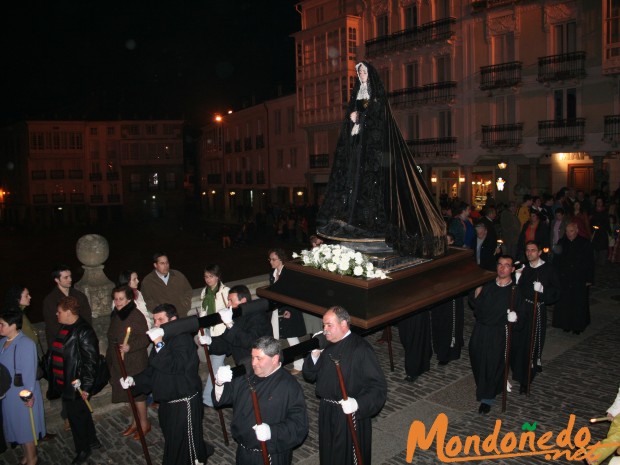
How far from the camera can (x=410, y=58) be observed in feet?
116

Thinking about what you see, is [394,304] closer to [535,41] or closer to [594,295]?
[594,295]

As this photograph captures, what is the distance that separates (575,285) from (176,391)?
828 centimetres

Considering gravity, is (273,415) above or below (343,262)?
below

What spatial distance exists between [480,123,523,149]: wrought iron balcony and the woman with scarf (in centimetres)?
2709

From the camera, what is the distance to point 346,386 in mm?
5414

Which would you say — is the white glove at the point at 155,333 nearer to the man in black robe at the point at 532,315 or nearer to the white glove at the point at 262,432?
the white glove at the point at 262,432

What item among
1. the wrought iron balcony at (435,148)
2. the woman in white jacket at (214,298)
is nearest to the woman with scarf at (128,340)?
the woman in white jacket at (214,298)

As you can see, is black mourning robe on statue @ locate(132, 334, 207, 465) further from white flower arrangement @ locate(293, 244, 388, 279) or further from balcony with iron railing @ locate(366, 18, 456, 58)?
balcony with iron railing @ locate(366, 18, 456, 58)

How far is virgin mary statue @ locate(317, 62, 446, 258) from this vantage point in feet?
24.4

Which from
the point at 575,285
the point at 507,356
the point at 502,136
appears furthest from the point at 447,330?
the point at 502,136

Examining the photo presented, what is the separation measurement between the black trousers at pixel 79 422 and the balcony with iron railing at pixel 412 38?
30754mm

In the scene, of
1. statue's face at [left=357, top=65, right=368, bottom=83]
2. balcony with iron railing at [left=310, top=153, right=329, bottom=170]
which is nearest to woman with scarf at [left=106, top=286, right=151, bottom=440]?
statue's face at [left=357, top=65, right=368, bottom=83]

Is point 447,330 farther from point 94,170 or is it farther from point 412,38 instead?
point 94,170

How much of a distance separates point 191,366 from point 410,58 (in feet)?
107
